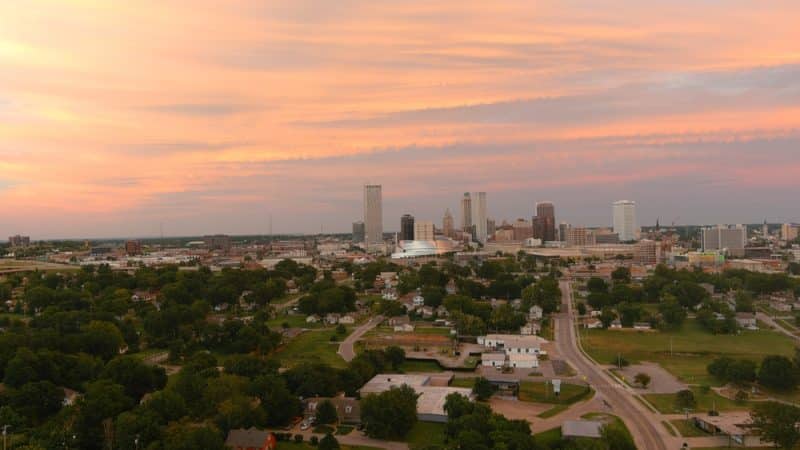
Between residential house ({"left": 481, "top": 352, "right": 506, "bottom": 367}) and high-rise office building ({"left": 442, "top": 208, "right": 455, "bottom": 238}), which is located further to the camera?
high-rise office building ({"left": 442, "top": 208, "right": 455, "bottom": 238})

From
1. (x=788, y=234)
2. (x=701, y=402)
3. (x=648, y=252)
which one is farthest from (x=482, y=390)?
(x=788, y=234)

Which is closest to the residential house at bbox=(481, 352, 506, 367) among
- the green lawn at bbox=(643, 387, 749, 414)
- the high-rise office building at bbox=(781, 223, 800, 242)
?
the green lawn at bbox=(643, 387, 749, 414)

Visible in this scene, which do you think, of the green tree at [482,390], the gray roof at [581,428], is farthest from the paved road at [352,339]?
the gray roof at [581,428]

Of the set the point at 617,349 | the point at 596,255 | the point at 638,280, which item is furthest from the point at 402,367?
the point at 596,255

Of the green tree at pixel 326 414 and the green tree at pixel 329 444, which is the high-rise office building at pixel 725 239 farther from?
the green tree at pixel 329 444

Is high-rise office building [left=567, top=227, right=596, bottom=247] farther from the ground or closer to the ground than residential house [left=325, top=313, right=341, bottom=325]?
farther from the ground

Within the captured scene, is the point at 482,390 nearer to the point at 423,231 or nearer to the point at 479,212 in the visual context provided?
the point at 423,231

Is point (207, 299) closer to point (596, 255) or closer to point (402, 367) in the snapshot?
point (402, 367)

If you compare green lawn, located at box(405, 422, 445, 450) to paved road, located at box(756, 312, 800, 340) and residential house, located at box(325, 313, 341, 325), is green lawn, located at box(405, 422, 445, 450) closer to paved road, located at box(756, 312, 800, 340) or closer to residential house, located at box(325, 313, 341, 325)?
residential house, located at box(325, 313, 341, 325)
